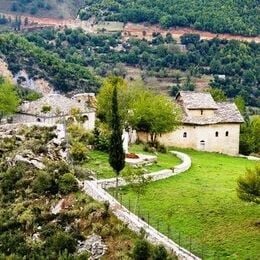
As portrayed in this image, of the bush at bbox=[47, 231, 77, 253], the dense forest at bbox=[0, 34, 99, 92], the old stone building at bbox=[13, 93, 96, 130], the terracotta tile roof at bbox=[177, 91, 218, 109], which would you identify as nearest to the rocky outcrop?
the old stone building at bbox=[13, 93, 96, 130]

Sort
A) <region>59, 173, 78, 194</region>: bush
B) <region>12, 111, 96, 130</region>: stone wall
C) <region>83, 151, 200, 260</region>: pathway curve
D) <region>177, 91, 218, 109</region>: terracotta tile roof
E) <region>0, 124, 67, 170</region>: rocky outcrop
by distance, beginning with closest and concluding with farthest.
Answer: <region>83, 151, 200, 260</region>: pathway curve
<region>59, 173, 78, 194</region>: bush
<region>0, 124, 67, 170</region>: rocky outcrop
<region>12, 111, 96, 130</region>: stone wall
<region>177, 91, 218, 109</region>: terracotta tile roof

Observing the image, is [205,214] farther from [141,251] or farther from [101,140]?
[101,140]

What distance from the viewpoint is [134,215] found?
140 ft

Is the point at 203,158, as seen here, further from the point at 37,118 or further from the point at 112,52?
the point at 112,52

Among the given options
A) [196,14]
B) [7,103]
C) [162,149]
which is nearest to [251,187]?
[162,149]

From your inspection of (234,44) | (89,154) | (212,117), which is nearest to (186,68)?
(234,44)

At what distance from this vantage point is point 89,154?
55812mm

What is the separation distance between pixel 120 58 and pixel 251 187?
110 m

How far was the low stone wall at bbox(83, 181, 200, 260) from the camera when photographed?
37.5 metres

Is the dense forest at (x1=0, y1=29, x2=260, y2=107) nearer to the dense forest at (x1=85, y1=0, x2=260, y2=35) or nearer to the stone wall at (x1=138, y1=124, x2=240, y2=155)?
the dense forest at (x1=85, y1=0, x2=260, y2=35)

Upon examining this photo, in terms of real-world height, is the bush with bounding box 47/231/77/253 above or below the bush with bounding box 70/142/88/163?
below

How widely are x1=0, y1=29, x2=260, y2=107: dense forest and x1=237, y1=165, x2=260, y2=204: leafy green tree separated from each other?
7921 cm

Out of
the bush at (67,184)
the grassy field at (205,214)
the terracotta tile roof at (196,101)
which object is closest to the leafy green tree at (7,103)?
the terracotta tile roof at (196,101)

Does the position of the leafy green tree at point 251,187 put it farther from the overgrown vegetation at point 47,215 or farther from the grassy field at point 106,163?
the grassy field at point 106,163
